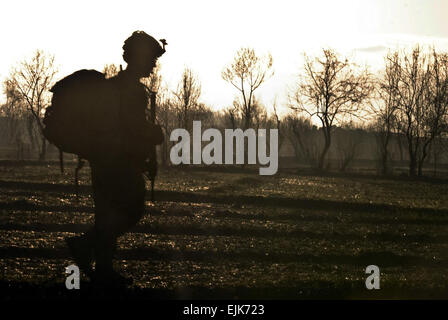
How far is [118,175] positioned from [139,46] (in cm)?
131

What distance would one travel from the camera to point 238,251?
34.9ft

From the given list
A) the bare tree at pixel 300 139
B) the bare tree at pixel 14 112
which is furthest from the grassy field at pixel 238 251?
the bare tree at pixel 300 139

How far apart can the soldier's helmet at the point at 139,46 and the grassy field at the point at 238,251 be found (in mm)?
2270

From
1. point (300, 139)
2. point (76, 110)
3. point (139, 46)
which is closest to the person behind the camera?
point (76, 110)

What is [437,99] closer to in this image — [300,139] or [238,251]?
[300,139]

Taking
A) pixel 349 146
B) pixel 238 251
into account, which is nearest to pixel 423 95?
pixel 349 146

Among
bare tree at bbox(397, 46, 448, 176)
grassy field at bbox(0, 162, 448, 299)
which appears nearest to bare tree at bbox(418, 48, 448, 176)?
bare tree at bbox(397, 46, 448, 176)

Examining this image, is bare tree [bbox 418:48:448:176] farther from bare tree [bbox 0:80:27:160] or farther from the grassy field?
the grassy field

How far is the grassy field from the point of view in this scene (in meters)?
7.40

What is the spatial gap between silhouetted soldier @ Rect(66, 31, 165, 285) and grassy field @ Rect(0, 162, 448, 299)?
13.4 inches

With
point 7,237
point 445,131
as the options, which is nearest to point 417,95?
point 445,131

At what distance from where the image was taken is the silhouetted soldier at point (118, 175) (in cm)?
691

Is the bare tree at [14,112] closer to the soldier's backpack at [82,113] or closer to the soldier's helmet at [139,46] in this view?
the soldier's helmet at [139,46]
